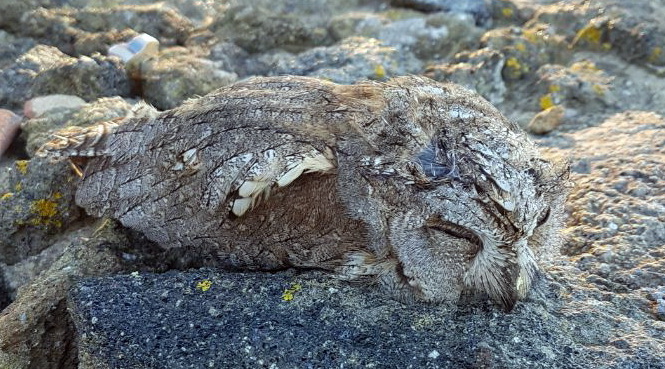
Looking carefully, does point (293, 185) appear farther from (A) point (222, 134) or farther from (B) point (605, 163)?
(B) point (605, 163)

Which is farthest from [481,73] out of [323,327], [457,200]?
[323,327]

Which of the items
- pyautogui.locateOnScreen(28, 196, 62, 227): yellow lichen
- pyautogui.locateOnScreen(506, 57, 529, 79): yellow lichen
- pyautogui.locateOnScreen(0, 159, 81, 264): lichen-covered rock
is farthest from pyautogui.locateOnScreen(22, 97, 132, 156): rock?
pyautogui.locateOnScreen(506, 57, 529, 79): yellow lichen

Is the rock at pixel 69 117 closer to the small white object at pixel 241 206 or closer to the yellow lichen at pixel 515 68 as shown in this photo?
the small white object at pixel 241 206

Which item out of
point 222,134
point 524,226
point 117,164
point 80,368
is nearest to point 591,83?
point 524,226

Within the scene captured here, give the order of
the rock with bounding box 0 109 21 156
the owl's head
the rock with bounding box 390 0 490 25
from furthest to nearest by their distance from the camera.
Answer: the rock with bounding box 390 0 490 25 → the rock with bounding box 0 109 21 156 → the owl's head

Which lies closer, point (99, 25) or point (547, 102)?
point (547, 102)

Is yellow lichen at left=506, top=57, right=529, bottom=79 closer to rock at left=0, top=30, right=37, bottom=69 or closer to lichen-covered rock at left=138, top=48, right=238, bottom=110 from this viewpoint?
lichen-covered rock at left=138, top=48, right=238, bottom=110

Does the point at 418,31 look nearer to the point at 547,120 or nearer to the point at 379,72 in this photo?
the point at 379,72
